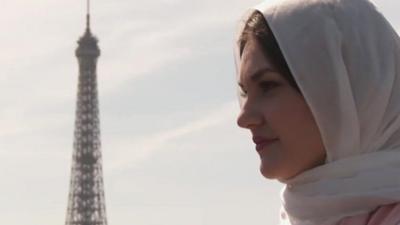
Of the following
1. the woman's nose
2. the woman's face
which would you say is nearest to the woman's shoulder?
the woman's face

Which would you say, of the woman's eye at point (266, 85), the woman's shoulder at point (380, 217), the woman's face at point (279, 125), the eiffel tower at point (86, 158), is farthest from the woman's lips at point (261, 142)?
the eiffel tower at point (86, 158)

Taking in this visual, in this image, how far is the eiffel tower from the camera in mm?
49031

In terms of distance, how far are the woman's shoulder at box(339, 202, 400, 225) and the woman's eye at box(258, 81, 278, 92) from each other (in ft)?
1.04

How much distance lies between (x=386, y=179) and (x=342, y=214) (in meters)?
0.11

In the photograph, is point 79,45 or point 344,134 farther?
point 79,45

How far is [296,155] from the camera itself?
256 centimetres

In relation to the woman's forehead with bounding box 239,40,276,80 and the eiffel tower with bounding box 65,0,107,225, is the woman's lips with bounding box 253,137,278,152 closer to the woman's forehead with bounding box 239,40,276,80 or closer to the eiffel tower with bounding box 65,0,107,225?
the woman's forehead with bounding box 239,40,276,80

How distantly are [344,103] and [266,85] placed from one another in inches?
7.9

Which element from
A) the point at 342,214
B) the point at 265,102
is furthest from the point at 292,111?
the point at 342,214

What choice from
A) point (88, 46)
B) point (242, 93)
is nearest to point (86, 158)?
point (88, 46)

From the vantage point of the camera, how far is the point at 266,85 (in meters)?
2.61

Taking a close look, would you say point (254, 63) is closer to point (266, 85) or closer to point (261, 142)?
point (266, 85)

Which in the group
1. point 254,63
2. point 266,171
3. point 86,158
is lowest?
point 266,171

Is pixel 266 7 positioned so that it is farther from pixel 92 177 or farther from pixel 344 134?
pixel 92 177
